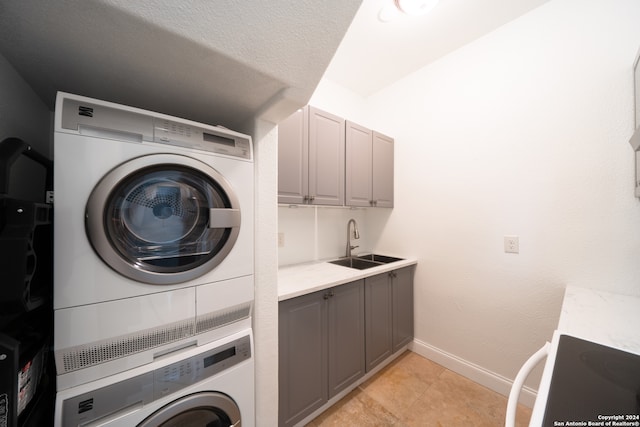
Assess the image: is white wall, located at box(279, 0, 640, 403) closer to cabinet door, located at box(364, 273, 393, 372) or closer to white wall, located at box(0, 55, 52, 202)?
cabinet door, located at box(364, 273, 393, 372)

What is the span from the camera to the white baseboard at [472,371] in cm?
153

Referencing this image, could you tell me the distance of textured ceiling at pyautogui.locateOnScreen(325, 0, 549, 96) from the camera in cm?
153

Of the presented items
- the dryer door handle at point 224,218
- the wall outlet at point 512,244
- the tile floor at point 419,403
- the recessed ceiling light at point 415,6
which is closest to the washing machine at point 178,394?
the dryer door handle at point 224,218

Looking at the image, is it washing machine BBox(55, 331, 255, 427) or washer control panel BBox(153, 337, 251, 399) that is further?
washer control panel BBox(153, 337, 251, 399)

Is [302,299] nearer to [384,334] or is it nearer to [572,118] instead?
[384,334]

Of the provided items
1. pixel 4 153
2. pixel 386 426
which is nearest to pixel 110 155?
pixel 4 153

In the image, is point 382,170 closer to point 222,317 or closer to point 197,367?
point 222,317

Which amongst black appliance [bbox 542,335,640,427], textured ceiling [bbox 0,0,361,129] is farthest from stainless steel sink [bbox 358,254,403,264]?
textured ceiling [bbox 0,0,361,129]

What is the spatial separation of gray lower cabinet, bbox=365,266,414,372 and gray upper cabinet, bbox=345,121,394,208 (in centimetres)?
71

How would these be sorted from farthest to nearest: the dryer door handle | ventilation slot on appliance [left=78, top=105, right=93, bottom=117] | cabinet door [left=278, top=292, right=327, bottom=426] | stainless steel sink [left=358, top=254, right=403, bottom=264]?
stainless steel sink [left=358, top=254, right=403, bottom=264] < cabinet door [left=278, top=292, right=327, bottom=426] < the dryer door handle < ventilation slot on appliance [left=78, top=105, right=93, bottom=117]

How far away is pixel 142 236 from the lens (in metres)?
0.81

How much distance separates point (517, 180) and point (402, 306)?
1.37 metres

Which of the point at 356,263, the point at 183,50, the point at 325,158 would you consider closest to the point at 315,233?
the point at 356,263

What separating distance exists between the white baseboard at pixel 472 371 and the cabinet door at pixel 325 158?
1.61 m
